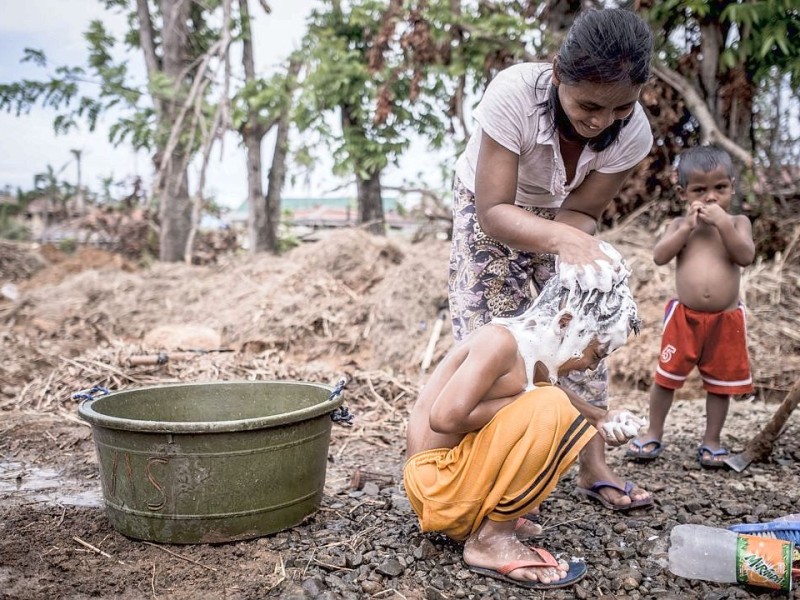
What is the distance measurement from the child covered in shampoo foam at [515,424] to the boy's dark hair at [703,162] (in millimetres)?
1288

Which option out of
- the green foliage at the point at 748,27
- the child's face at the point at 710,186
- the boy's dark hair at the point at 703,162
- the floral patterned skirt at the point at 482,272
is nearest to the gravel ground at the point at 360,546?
the floral patterned skirt at the point at 482,272

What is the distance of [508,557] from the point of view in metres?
1.87

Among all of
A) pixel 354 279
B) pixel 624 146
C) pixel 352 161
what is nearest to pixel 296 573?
pixel 624 146

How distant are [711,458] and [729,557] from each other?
108cm

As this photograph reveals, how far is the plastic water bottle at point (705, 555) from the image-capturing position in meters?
1.86

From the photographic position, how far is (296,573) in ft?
6.29

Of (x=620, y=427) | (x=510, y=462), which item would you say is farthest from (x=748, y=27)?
(x=510, y=462)

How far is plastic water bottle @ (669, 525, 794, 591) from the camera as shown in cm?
Answer: 173

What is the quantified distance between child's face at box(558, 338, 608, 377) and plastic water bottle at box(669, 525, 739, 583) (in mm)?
601

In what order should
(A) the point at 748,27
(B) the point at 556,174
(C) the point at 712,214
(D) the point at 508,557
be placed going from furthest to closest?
1. (A) the point at 748,27
2. (C) the point at 712,214
3. (B) the point at 556,174
4. (D) the point at 508,557

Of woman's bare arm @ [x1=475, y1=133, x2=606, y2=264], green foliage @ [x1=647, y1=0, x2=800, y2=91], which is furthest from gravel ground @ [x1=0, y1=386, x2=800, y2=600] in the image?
green foliage @ [x1=647, y1=0, x2=800, y2=91]

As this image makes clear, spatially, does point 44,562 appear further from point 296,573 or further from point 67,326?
point 67,326

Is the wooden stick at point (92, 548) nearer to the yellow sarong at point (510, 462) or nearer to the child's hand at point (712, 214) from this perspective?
the yellow sarong at point (510, 462)

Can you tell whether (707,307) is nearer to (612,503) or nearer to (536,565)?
(612,503)
